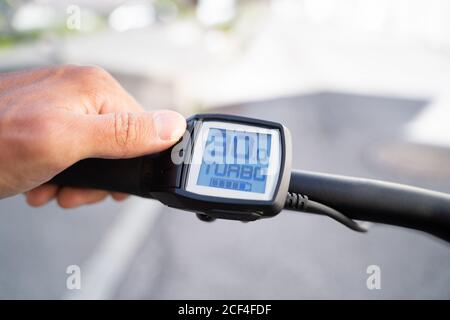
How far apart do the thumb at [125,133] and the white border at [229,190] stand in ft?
0.29

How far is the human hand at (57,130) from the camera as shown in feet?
5.09

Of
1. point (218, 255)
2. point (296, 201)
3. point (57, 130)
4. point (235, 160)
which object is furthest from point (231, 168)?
point (218, 255)

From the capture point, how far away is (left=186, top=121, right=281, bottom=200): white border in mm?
1377

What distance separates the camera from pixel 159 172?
4.95 feet

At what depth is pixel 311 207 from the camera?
1.38 metres

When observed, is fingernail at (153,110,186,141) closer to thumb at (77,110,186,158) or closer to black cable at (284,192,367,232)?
thumb at (77,110,186,158)

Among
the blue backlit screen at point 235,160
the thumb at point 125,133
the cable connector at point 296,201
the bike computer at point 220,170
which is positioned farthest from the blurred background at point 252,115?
the cable connector at point 296,201

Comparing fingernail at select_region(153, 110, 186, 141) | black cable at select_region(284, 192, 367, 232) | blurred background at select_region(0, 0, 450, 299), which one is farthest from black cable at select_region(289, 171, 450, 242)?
blurred background at select_region(0, 0, 450, 299)

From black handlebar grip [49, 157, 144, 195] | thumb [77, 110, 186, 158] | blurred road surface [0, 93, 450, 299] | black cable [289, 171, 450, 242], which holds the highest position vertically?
thumb [77, 110, 186, 158]

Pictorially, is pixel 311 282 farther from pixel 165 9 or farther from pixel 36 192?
pixel 165 9

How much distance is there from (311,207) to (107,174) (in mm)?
612

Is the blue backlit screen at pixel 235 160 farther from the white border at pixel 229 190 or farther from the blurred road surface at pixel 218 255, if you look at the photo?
the blurred road surface at pixel 218 255

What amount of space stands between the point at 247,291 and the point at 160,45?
299 inches
